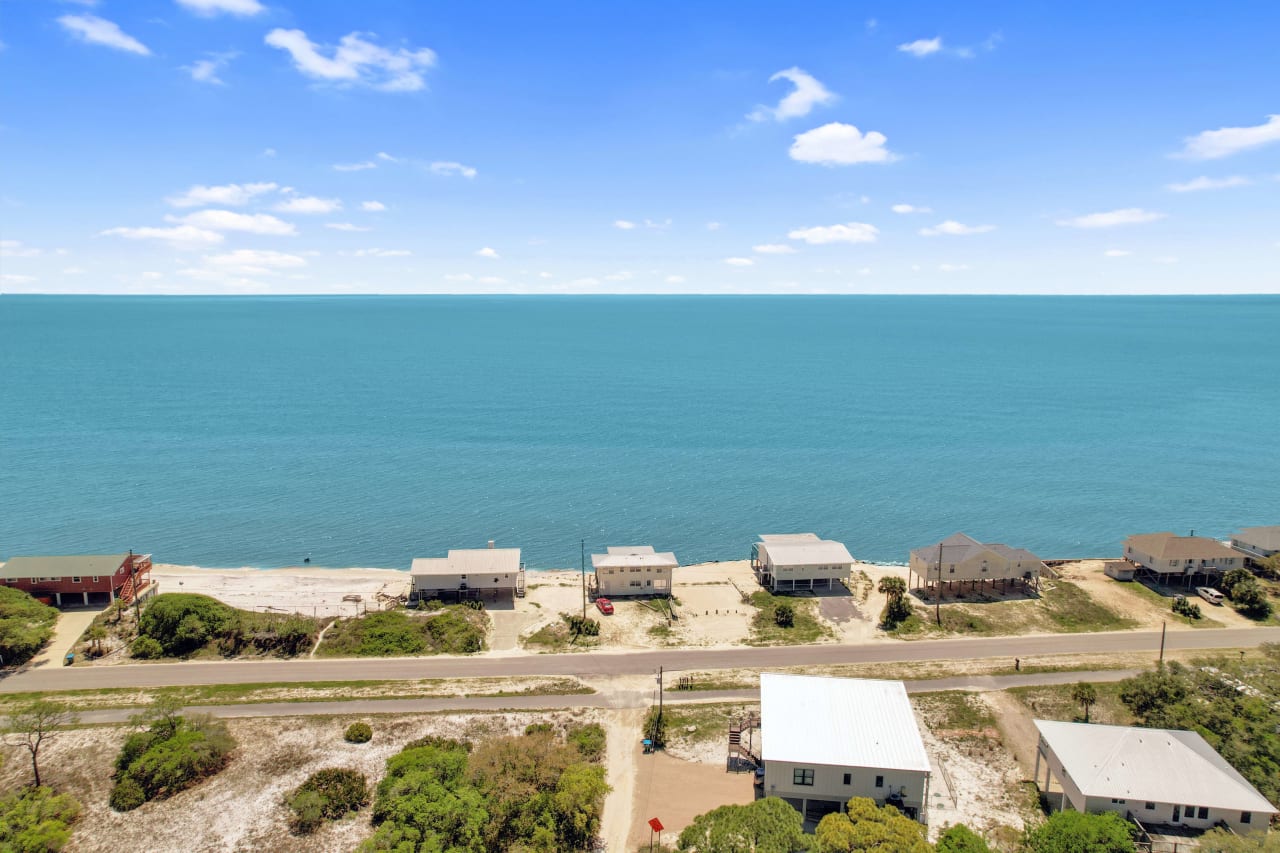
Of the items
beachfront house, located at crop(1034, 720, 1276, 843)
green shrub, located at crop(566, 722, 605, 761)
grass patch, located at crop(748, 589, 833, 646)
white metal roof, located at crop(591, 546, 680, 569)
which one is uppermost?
white metal roof, located at crop(591, 546, 680, 569)

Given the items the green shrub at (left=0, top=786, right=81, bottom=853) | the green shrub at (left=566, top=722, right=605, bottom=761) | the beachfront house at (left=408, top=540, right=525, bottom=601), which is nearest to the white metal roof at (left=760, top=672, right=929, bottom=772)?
the green shrub at (left=566, top=722, right=605, bottom=761)

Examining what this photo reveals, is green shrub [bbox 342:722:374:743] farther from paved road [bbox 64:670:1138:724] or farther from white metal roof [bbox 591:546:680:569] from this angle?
white metal roof [bbox 591:546:680:569]

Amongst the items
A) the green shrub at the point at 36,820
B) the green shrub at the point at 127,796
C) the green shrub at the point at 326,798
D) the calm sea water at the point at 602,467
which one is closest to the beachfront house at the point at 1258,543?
the calm sea water at the point at 602,467

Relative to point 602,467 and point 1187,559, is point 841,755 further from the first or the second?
point 602,467

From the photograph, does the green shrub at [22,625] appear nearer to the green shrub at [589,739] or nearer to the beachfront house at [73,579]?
the beachfront house at [73,579]

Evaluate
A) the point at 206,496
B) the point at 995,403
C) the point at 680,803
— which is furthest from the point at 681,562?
the point at 995,403

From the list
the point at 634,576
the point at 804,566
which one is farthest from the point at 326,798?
the point at 804,566

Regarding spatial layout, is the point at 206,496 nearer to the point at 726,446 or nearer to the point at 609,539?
the point at 609,539
